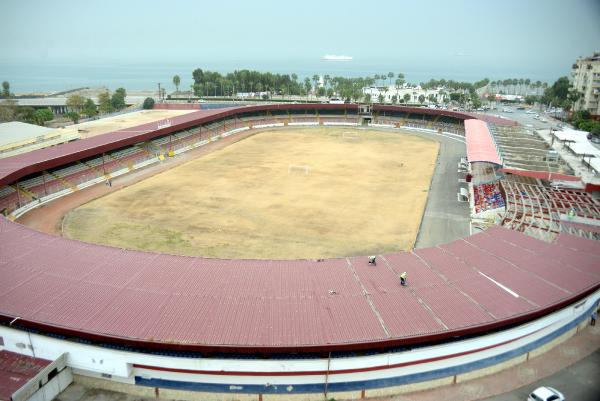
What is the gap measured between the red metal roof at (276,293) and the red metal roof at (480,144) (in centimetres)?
1893

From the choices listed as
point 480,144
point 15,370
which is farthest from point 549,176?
point 15,370

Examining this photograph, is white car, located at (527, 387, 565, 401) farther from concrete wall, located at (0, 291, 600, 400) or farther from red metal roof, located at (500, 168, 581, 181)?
red metal roof, located at (500, 168, 581, 181)

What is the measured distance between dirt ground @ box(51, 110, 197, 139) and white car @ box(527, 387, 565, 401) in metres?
56.3

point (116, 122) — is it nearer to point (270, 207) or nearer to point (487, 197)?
point (270, 207)

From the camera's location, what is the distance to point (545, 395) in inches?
611

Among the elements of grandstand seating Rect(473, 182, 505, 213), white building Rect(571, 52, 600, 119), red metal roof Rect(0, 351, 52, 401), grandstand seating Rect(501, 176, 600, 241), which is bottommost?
red metal roof Rect(0, 351, 52, 401)

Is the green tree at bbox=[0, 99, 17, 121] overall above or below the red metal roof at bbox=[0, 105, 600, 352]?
above

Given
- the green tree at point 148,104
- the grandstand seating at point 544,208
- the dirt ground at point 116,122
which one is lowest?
the grandstand seating at point 544,208

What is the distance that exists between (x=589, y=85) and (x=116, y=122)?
87.2m

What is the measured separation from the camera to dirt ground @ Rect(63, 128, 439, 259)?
2952 centimetres

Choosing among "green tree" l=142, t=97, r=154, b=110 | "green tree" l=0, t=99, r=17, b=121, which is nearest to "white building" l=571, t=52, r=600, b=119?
"green tree" l=142, t=97, r=154, b=110

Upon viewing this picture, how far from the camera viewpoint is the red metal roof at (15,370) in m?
14.6

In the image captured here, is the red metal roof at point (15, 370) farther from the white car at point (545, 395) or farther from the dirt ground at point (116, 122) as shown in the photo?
the dirt ground at point (116, 122)

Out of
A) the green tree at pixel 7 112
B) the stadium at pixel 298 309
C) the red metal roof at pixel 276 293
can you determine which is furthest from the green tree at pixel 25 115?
the red metal roof at pixel 276 293
